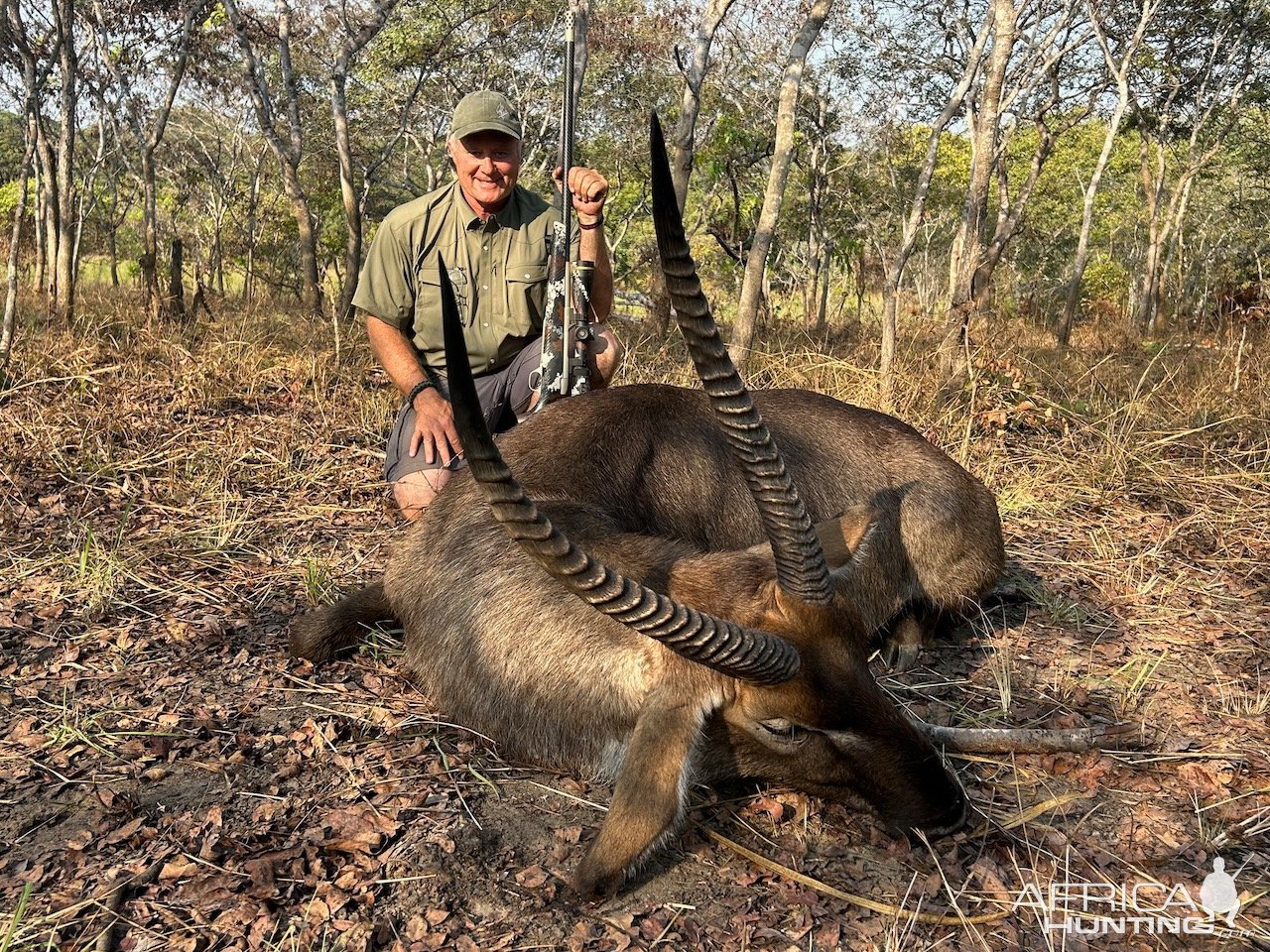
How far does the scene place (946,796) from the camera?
2531mm

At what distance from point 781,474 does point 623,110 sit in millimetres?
23759

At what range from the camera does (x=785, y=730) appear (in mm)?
2492

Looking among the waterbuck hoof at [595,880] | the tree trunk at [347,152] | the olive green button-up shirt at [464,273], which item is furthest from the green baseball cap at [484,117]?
the tree trunk at [347,152]

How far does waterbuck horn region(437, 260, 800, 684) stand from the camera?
180 centimetres

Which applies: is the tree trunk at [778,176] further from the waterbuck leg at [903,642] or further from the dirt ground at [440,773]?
the waterbuck leg at [903,642]

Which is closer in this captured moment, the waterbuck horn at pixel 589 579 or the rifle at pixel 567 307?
the waterbuck horn at pixel 589 579

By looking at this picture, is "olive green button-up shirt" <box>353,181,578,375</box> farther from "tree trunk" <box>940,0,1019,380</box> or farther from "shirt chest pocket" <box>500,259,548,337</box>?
"tree trunk" <box>940,0,1019,380</box>

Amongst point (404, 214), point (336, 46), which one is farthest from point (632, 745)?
point (336, 46)

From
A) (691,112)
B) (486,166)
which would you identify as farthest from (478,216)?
(691,112)

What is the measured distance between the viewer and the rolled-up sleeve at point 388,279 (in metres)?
4.81

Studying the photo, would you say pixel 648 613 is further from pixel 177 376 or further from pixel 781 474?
pixel 177 376

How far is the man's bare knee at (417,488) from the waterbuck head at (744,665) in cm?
191

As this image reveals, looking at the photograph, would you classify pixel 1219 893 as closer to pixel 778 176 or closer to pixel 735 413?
pixel 735 413

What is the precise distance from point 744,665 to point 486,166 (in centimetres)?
334
